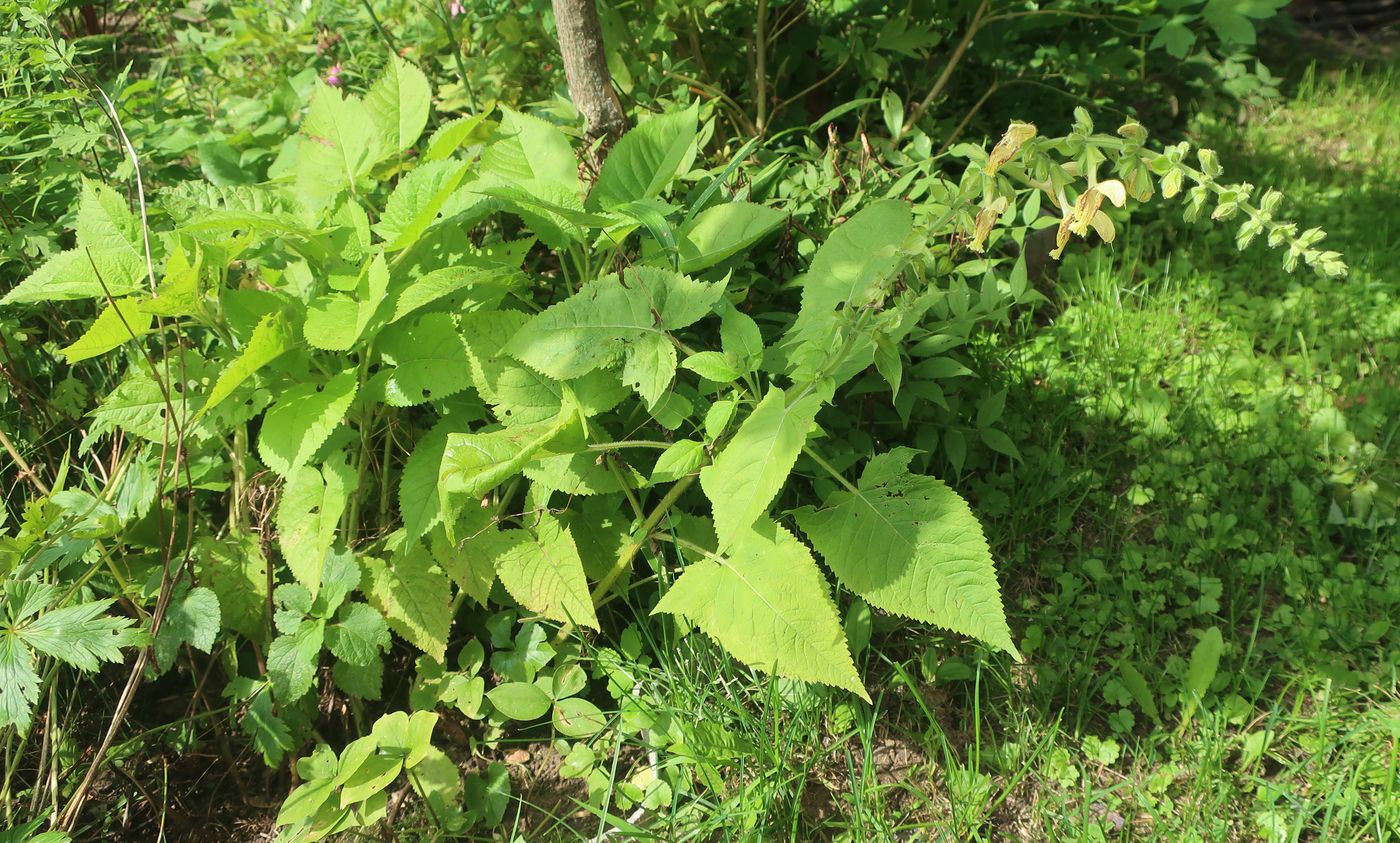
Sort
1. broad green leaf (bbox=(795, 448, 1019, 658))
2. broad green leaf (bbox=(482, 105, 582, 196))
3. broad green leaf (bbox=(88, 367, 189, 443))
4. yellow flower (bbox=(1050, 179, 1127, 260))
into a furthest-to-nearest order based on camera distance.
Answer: broad green leaf (bbox=(482, 105, 582, 196)) → broad green leaf (bbox=(88, 367, 189, 443)) → broad green leaf (bbox=(795, 448, 1019, 658)) → yellow flower (bbox=(1050, 179, 1127, 260))

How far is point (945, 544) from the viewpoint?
1.60 metres

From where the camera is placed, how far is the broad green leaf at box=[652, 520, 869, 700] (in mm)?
1571

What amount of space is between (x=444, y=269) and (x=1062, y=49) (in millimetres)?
2362

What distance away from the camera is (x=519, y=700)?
1.78 m

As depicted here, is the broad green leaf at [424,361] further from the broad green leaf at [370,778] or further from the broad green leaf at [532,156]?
the broad green leaf at [370,778]

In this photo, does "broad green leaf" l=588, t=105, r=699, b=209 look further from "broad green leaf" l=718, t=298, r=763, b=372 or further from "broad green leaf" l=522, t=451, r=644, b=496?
"broad green leaf" l=522, t=451, r=644, b=496

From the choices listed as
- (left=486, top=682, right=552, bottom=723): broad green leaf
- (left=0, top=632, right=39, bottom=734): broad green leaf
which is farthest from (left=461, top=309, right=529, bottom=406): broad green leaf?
(left=0, top=632, right=39, bottom=734): broad green leaf

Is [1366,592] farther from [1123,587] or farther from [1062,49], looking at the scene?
[1062,49]

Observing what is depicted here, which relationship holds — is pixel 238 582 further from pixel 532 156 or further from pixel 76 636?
pixel 532 156

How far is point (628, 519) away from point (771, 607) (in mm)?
452

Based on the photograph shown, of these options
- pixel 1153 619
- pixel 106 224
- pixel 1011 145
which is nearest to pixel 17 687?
pixel 106 224

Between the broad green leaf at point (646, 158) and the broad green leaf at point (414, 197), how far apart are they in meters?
0.31

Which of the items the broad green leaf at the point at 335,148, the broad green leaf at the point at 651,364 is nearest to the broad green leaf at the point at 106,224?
the broad green leaf at the point at 335,148

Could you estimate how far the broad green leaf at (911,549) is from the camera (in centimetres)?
155
